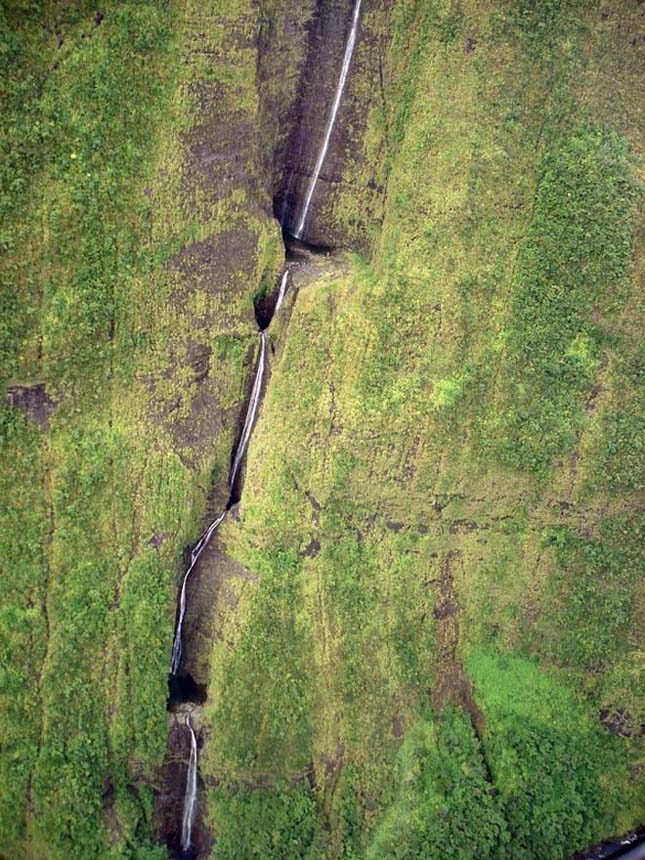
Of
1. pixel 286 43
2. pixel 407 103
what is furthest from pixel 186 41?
pixel 407 103

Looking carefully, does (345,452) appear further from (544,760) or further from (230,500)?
(544,760)

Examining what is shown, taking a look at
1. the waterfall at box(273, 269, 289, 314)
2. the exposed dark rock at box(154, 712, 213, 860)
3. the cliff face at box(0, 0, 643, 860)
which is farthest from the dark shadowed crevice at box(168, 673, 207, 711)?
the waterfall at box(273, 269, 289, 314)

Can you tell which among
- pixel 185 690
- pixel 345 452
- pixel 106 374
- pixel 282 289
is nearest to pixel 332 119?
pixel 282 289

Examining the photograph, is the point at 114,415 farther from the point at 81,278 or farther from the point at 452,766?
the point at 452,766

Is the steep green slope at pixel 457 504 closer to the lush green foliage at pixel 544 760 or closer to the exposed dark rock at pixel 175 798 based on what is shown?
the lush green foliage at pixel 544 760

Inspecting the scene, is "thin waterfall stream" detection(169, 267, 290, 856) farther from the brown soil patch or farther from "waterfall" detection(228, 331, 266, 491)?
the brown soil patch

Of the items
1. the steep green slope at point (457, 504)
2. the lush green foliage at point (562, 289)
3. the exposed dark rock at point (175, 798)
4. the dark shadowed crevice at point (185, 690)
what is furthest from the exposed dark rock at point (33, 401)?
the lush green foliage at point (562, 289)

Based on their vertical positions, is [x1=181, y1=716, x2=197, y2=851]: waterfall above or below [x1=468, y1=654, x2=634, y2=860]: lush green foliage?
below
